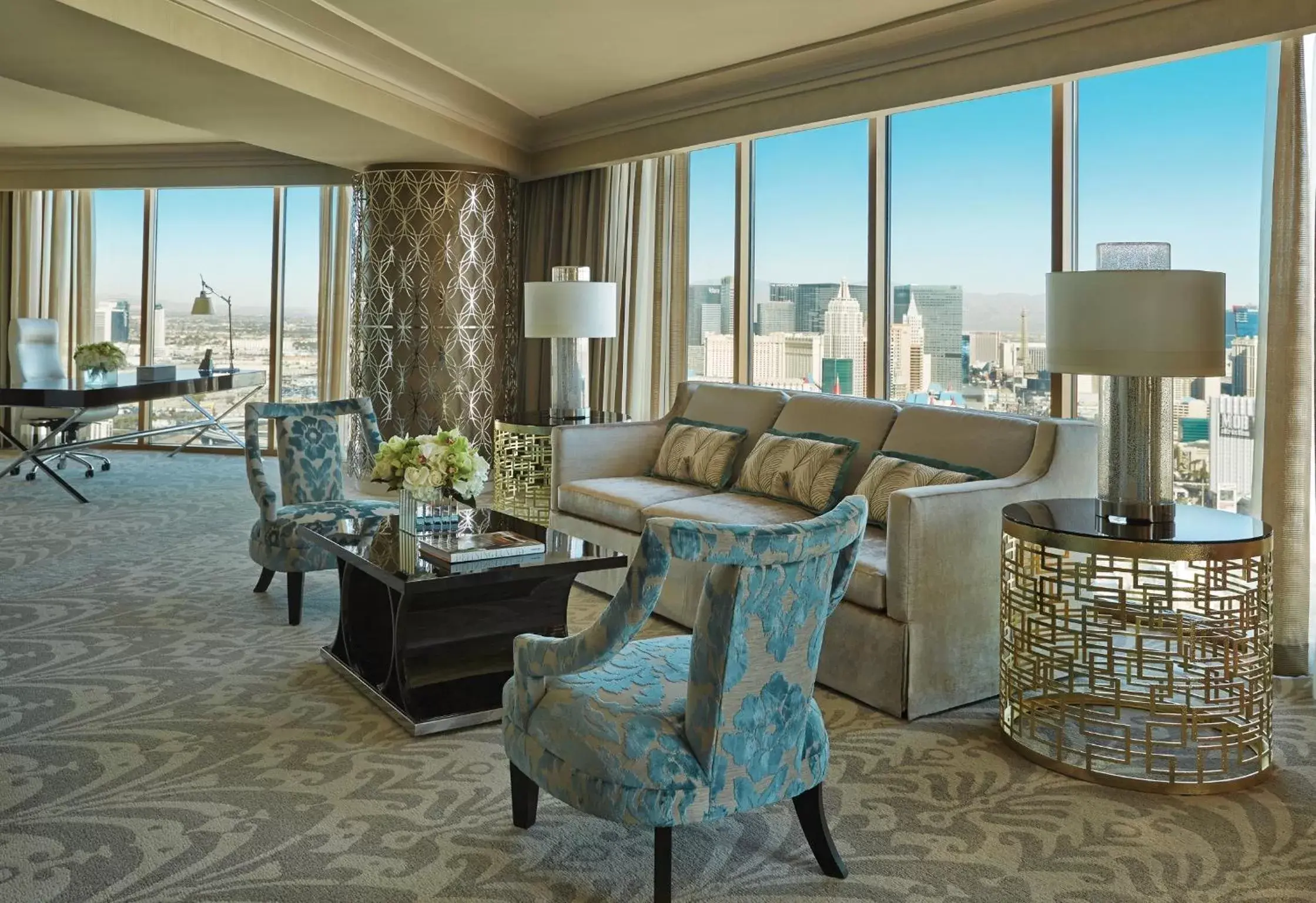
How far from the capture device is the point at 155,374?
7.84m

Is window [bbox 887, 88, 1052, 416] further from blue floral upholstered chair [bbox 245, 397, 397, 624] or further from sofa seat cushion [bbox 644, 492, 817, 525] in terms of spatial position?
blue floral upholstered chair [bbox 245, 397, 397, 624]

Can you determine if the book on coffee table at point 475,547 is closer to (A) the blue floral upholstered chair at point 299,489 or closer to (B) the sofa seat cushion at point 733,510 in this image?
(A) the blue floral upholstered chair at point 299,489

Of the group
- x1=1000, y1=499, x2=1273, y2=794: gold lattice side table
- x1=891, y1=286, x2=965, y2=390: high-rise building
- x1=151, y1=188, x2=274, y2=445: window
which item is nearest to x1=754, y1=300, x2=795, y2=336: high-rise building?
x1=891, y1=286, x2=965, y2=390: high-rise building

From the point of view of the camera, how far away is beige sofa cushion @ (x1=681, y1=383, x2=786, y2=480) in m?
5.14

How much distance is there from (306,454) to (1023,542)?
3.11 metres

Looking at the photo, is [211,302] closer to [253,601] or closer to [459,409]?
[459,409]

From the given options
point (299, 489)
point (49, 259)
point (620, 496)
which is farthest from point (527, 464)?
point (49, 259)

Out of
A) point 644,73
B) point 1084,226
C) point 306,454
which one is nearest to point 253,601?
point 306,454

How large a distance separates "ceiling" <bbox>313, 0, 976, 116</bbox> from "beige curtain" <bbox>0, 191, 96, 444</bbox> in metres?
5.61

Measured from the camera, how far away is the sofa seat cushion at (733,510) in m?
4.23

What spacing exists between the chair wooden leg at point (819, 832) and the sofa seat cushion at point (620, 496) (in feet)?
7.39

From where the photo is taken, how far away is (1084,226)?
479cm

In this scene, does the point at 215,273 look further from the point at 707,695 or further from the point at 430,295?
the point at 707,695

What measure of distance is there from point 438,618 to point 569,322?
2.92 metres
